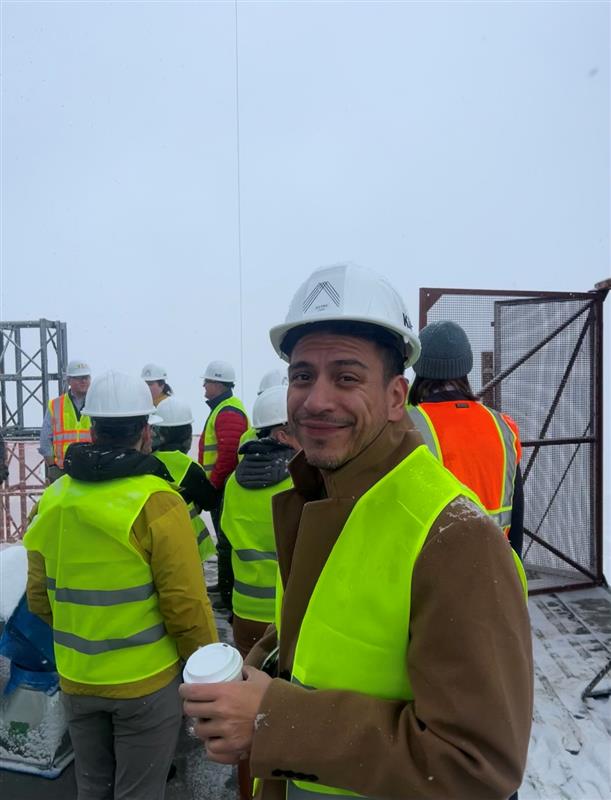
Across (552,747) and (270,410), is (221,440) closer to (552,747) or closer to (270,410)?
(270,410)

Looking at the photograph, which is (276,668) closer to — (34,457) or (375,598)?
(375,598)

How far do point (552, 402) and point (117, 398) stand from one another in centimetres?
468

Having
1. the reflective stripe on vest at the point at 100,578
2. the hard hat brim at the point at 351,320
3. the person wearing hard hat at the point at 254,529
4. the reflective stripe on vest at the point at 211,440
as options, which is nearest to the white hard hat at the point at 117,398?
the reflective stripe on vest at the point at 100,578

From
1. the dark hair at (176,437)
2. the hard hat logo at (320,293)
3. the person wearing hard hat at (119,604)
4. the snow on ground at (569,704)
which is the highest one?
the hard hat logo at (320,293)

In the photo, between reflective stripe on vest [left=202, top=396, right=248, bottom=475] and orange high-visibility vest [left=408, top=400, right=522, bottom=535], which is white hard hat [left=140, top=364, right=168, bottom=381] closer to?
reflective stripe on vest [left=202, top=396, right=248, bottom=475]

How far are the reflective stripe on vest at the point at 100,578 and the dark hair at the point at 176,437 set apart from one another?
6.47 feet

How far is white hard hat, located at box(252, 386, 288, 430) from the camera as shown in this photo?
3.62 meters

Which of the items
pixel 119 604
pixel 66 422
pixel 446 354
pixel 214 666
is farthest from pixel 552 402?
pixel 66 422

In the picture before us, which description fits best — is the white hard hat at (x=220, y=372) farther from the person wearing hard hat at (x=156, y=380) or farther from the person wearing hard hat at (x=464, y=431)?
the person wearing hard hat at (x=464, y=431)

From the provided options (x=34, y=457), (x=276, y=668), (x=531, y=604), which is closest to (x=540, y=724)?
(x=531, y=604)

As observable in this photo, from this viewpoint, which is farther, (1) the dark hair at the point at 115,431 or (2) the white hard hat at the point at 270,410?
(2) the white hard hat at the point at 270,410

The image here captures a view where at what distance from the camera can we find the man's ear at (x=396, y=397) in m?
1.43

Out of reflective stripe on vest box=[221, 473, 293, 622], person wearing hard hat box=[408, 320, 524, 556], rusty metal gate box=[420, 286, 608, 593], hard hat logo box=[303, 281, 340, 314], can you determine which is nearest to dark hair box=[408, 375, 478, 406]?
person wearing hard hat box=[408, 320, 524, 556]

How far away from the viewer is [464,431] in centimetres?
276
